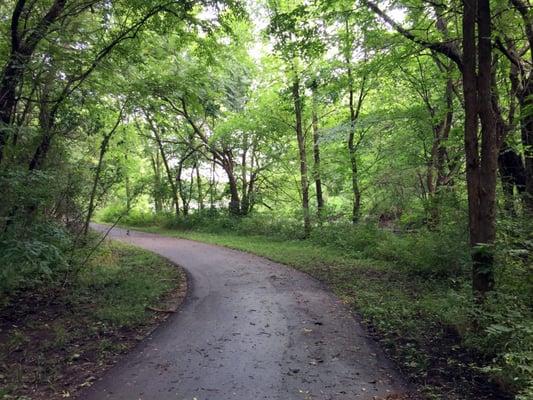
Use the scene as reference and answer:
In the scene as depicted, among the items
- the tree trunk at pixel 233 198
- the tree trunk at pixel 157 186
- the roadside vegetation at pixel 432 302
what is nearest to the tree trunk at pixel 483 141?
the roadside vegetation at pixel 432 302

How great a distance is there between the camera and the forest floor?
3977 mm

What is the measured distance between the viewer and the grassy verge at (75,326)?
421cm

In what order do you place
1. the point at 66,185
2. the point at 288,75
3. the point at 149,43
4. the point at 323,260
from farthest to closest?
the point at 288,75
the point at 323,260
the point at 149,43
the point at 66,185

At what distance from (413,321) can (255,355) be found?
8.27 feet

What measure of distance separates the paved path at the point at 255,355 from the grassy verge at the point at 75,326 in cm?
39

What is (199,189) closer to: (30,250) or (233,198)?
(233,198)

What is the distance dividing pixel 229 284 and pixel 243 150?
1235 cm

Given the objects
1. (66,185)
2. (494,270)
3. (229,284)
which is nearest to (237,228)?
(229,284)

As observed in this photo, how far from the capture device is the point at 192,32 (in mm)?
8375

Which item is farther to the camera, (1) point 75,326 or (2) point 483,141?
(1) point 75,326

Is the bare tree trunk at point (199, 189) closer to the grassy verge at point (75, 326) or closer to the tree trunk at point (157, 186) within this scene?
the tree trunk at point (157, 186)

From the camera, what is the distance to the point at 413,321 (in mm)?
5516

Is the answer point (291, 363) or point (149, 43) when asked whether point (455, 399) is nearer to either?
point (291, 363)

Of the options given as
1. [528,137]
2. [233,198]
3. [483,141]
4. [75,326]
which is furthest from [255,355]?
[233,198]
